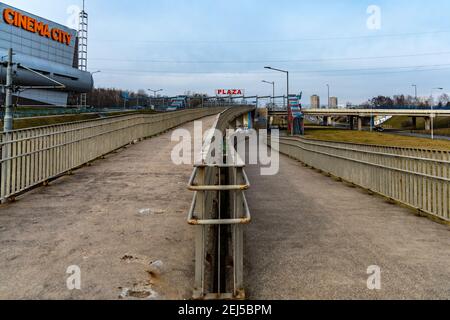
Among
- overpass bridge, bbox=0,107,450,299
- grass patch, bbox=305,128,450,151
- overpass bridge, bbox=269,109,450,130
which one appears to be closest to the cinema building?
grass patch, bbox=305,128,450,151

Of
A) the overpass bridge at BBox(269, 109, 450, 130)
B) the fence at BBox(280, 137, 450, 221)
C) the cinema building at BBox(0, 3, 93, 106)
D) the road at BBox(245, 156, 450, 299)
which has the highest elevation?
the cinema building at BBox(0, 3, 93, 106)

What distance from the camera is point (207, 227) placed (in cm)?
585

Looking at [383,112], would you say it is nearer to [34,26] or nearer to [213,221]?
[34,26]

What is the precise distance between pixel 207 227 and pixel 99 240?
1.72 meters

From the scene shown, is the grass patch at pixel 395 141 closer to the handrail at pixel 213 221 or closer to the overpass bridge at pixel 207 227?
the overpass bridge at pixel 207 227

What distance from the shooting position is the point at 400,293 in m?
4.52

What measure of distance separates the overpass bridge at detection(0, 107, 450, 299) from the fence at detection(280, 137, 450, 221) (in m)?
0.04

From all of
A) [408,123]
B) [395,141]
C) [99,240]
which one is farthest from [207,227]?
[408,123]

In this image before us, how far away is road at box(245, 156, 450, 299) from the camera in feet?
15.3

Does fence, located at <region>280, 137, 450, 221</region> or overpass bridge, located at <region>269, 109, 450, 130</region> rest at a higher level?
overpass bridge, located at <region>269, 109, 450, 130</region>

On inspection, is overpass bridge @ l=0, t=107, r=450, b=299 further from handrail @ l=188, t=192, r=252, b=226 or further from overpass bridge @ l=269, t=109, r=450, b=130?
overpass bridge @ l=269, t=109, r=450, b=130

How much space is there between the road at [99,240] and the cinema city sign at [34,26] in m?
68.3

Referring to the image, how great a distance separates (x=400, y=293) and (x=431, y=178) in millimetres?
4773
